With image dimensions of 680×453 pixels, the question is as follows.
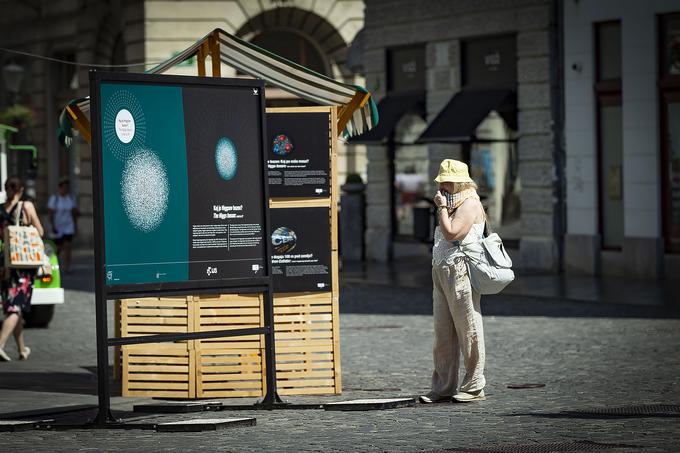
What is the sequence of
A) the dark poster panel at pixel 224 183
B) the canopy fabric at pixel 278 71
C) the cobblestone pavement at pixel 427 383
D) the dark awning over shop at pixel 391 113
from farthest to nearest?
the dark awning over shop at pixel 391 113 < the canopy fabric at pixel 278 71 < the dark poster panel at pixel 224 183 < the cobblestone pavement at pixel 427 383

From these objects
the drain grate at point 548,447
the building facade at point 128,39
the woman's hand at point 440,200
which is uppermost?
the building facade at point 128,39

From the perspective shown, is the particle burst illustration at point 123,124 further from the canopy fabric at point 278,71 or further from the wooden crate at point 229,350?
the wooden crate at point 229,350

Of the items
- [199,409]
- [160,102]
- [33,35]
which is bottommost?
[199,409]

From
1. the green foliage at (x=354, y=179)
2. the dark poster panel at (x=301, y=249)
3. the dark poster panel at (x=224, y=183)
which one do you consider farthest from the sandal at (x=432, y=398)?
the green foliage at (x=354, y=179)

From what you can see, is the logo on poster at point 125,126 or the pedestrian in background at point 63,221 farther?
the pedestrian in background at point 63,221

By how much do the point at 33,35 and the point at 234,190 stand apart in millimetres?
33134

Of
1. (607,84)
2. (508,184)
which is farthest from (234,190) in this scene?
(508,184)

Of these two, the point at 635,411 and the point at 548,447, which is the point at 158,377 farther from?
the point at 548,447

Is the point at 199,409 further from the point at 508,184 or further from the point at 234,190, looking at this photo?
the point at 508,184

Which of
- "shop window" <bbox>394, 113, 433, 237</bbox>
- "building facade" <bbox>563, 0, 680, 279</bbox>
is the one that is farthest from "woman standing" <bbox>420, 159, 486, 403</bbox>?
"shop window" <bbox>394, 113, 433, 237</bbox>

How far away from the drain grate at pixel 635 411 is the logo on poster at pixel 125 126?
3302 mm

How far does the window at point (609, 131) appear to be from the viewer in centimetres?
2472

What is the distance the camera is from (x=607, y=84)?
81.3 feet

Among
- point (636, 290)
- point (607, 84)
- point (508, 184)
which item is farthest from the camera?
point (508, 184)
